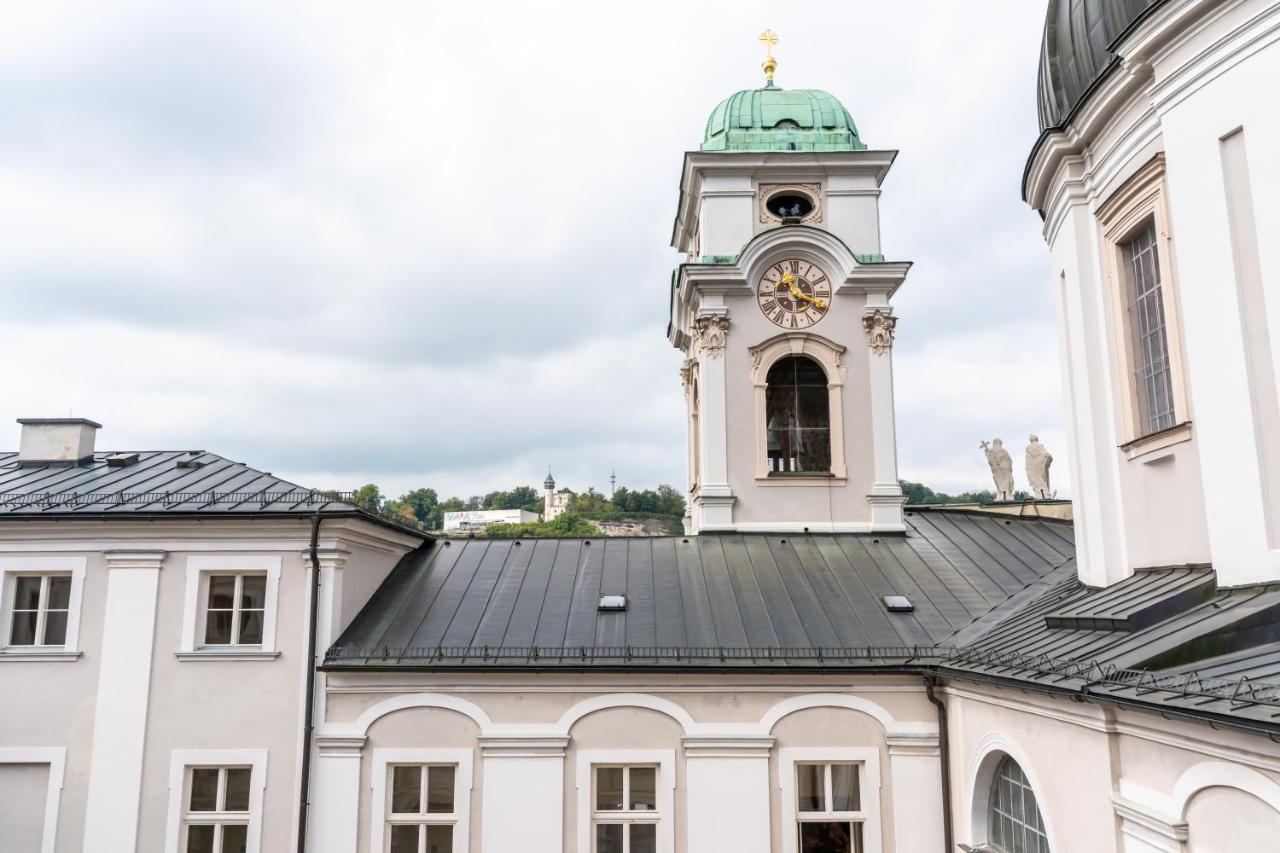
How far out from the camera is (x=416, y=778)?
15.3 metres

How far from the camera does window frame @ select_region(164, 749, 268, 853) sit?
14.9 m

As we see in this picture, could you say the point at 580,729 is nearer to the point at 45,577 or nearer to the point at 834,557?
the point at 834,557

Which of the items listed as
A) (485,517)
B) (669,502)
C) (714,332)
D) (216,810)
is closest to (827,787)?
(216,810)

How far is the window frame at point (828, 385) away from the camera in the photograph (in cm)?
2125

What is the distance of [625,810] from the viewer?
15.1 metres

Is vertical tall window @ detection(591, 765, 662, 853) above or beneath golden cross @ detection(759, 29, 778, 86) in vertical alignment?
beneath

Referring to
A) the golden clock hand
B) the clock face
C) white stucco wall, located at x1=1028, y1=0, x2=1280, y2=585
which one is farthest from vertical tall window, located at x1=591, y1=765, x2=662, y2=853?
the golden clock hand

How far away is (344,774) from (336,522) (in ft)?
13.0

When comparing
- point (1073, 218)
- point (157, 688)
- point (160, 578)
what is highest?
point (1073, 218)

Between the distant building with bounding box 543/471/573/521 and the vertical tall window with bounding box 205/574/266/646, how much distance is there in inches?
4738

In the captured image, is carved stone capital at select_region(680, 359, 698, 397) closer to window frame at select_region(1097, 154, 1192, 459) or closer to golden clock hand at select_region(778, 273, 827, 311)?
golden clock hand at select_region(778, 273, 827, 311)

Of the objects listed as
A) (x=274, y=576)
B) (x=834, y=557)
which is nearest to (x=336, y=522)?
(x=274, y=576)

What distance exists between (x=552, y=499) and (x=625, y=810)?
14676 centimetres

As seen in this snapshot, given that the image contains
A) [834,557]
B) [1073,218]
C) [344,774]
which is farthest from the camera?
[834,557]
